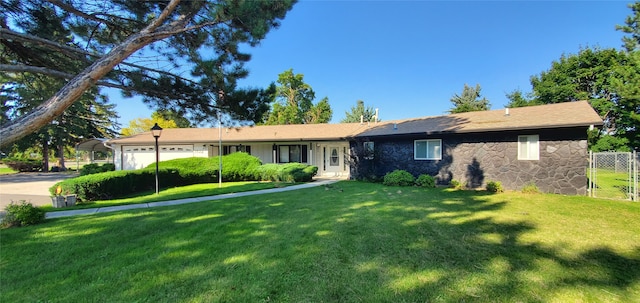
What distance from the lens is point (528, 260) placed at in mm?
3686

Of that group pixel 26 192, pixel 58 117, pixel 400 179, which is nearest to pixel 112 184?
pixel 58 117

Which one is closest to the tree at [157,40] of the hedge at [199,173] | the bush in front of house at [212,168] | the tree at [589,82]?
the hedge at [199,173]

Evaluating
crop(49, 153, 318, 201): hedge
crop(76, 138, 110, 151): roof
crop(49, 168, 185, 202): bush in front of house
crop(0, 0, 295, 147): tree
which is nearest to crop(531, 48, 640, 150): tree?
crop(49, 153, 318, 201): hedge

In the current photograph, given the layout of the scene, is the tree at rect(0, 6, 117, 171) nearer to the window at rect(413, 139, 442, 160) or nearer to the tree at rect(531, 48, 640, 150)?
the window at rect(413, 139, 442, 160)

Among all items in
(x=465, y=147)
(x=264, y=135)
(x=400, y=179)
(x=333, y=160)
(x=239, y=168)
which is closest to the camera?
(x=465, y=147)

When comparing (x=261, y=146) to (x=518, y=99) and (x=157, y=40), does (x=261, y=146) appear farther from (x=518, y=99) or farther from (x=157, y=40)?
(x=518, y=99)

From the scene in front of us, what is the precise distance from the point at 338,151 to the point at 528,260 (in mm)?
14621

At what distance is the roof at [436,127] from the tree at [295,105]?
459 inches

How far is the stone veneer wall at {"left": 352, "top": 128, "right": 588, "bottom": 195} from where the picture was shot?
959 centimetres

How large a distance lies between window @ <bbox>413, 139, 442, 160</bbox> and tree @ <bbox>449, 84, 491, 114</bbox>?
57.1 feet

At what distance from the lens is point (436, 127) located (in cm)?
1270

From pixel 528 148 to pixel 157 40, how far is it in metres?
12.7

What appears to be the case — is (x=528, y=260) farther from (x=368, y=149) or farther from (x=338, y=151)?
(x=338, y=151)

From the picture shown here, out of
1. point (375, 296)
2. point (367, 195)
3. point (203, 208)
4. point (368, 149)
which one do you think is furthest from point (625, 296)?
point (368, 149)
